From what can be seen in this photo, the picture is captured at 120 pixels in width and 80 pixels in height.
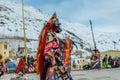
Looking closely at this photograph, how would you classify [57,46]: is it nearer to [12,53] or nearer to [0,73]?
[0,73]

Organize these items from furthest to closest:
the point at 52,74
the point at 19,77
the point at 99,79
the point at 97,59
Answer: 1. the point at 97,59
2. the point at 99,79
3. the point at 19,77
4. the point at 52,74

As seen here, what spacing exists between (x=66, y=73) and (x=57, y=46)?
28.1 inches

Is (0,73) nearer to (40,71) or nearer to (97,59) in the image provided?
(40,71)

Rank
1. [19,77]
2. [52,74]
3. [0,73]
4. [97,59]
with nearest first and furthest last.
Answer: [52,74], [19,77], [0,73], [97,59]

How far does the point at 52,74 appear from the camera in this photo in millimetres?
11375

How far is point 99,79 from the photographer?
19922mm

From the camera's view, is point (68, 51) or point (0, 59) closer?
point (68, 51)

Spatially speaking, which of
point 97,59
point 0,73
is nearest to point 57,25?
point 0,73

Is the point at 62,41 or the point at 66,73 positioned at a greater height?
the point at 62,41

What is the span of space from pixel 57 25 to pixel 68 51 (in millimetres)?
751

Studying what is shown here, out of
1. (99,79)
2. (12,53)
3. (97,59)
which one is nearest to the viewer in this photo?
(99,79)

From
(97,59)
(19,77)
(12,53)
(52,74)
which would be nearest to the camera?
(52,74)

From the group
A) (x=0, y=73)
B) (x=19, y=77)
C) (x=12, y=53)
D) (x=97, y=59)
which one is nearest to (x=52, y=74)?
(x=19, y=77)

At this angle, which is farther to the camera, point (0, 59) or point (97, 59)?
point (97, 59)
